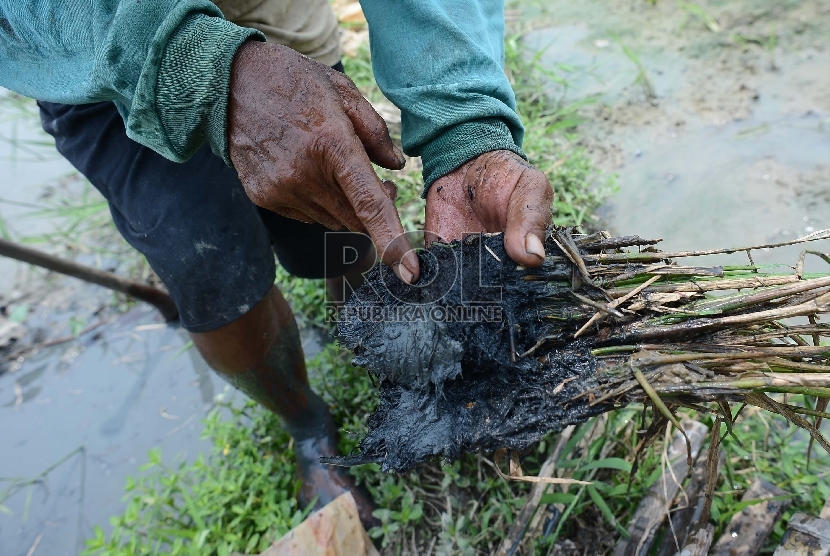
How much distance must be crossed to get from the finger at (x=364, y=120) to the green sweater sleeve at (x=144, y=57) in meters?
0.30

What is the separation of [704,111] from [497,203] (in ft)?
8.26

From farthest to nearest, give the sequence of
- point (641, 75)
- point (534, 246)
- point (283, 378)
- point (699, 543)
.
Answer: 1. point (641, 75)
2. point (283, 378)
3. point (699, 543)
4. point (534, 246)

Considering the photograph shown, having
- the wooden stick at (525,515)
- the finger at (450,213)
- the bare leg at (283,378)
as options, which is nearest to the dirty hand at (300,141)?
the finger at (450,213)

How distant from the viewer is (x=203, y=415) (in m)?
3.07

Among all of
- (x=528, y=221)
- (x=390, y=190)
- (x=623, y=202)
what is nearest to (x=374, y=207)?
(x=390, y=190)

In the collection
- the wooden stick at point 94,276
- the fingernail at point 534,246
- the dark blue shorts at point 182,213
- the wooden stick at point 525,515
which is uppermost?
the fingernail at point 534,246

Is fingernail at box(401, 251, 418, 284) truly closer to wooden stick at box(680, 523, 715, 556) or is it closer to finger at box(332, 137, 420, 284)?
finger at box(332, 137, 420, 284)

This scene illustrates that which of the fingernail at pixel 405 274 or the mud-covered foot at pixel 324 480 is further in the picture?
the mud-covered foot at pixel 324 480

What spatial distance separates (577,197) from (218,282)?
2175 mm

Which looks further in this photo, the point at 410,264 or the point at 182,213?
the point at 182,213

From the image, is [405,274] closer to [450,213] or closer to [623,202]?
[450,213]

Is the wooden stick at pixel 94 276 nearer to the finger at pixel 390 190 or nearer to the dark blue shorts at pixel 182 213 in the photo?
the dark blue shorts at pixel 182 213

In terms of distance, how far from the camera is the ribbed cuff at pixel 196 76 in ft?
4.96

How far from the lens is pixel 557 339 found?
155cm
